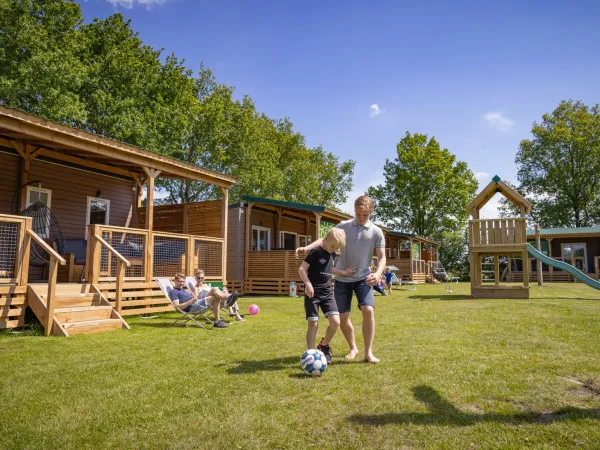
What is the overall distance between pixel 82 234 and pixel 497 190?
44.4 ft

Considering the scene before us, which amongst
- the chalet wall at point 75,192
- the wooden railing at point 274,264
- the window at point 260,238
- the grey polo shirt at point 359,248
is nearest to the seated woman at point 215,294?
the grey polo shirt at point 359,248

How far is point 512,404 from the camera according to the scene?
3029 millimetres

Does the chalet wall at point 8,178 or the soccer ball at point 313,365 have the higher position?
the chalet wall at point 8,178

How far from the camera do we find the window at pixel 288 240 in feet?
68.3

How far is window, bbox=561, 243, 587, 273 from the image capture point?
2953cm

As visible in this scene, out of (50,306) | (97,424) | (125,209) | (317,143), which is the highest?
Result: (317,143)

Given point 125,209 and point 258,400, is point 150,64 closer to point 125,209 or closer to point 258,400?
point 125,209

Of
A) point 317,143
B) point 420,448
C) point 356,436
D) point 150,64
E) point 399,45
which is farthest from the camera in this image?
point 317,143

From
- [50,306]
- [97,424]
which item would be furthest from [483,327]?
[50,306]

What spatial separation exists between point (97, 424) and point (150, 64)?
28.1m

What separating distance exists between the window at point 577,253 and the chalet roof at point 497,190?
19.6 meters

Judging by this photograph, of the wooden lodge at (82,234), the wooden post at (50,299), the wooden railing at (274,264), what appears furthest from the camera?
the wooden railing at (274,264)

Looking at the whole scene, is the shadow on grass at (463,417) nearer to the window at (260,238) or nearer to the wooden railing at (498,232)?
the wooden railing at (498,232)

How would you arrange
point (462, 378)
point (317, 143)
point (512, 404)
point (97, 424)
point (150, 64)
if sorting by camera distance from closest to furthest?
point (97, 424), point (512, 404), point (462, 378), point (150, 64), point (317, 143)
